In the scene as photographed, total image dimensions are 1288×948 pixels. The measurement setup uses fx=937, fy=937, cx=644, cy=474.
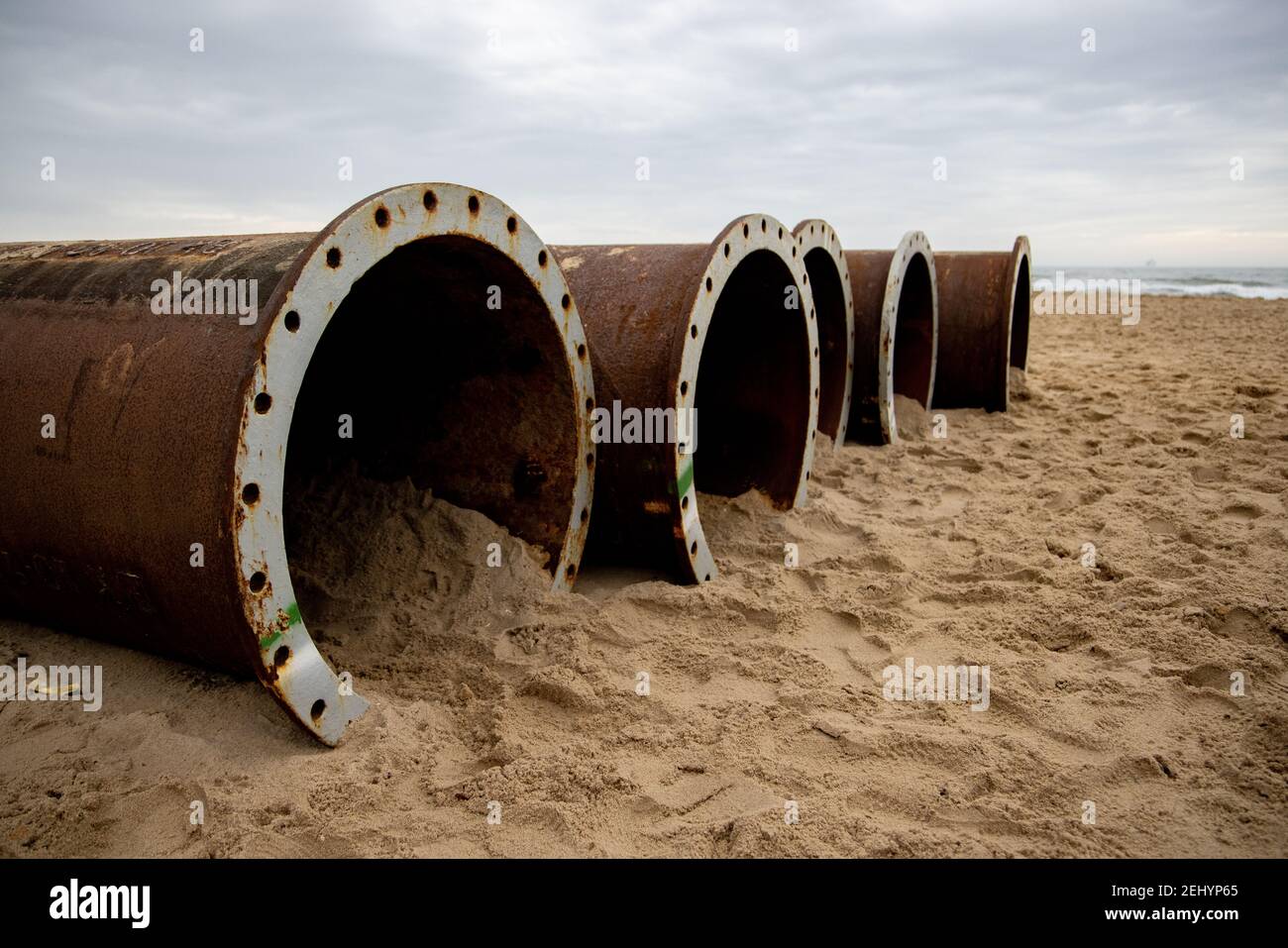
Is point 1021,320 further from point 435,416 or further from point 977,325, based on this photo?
point 435,416

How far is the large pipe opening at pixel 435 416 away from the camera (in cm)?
298

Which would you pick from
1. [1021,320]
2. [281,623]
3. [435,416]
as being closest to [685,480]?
[435,416]

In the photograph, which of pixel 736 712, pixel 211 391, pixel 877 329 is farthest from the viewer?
pixel 877 329

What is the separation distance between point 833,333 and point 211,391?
162 inches

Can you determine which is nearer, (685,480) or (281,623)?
(281,623)

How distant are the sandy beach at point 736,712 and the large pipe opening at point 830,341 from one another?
1.52 m

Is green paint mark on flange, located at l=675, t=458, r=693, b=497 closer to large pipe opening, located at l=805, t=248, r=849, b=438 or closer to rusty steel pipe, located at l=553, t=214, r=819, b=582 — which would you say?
rusty steel pipe, located at l=553, t=214, r=819, b=582

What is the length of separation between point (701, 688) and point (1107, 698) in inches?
43.8

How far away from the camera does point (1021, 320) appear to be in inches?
321

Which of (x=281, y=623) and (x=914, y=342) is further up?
(x=914, y=342)

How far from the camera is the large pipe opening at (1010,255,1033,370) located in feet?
26.1

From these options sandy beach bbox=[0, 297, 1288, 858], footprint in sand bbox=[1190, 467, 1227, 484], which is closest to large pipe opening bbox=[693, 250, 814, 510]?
sandy beach bbox=[0, 297, 1288, 858]

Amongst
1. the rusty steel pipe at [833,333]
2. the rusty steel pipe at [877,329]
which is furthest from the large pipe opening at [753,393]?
the rusty steel pipe at [877,329]
